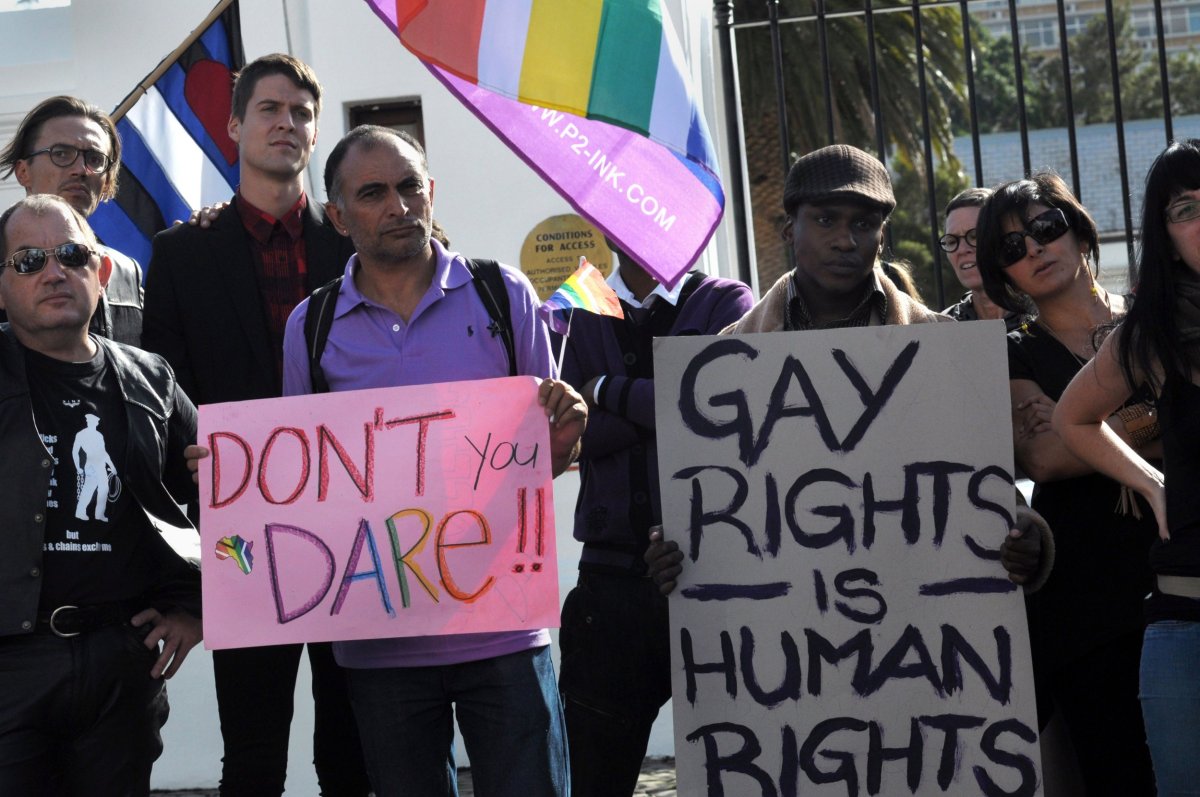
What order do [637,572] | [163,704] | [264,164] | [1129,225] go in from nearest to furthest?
[163,704] < [637,572] < [264,164] < [1129,225]

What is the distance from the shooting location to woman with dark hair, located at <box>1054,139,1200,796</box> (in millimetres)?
2887

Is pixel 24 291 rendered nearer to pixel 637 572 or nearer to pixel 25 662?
pixel 25 662

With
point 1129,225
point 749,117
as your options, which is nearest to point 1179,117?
point 749,117

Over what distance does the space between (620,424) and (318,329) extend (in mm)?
842

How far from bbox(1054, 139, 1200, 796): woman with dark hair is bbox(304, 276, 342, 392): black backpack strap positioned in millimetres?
1606

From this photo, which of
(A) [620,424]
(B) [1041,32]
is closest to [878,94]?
(A) [620,424]

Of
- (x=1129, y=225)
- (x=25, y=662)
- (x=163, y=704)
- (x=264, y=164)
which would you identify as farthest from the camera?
(x=1129, y=225)

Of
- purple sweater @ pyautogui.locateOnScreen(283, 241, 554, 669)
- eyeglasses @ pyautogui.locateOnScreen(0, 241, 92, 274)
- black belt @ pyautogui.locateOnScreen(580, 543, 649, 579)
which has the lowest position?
black belt @ pyautogui.locateOnScreen(580, 543, 649, 579)

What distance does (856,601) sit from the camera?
10.9 ft

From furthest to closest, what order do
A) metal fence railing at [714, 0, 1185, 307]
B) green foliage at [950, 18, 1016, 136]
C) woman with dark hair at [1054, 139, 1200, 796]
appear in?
green foliage at [950, 18, 1016, 136] < metal fence railing at [714, 0, 1185, 307] < woman with dark hair at [1054, 139, 1200, 796]

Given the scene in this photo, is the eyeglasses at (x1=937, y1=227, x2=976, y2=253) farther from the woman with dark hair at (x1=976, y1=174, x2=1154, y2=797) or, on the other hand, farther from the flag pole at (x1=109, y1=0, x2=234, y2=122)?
the flag pole at (x1=109, y1=0, x2=234, y2=122)

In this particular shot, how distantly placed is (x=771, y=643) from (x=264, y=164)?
1.98 meters

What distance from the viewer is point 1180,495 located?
2918 mm

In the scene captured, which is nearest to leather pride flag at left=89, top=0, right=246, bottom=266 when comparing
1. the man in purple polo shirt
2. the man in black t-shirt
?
the man in black t-shirt
